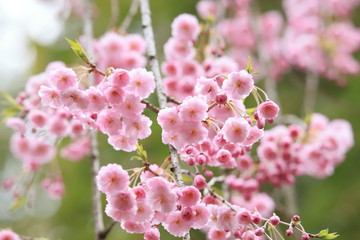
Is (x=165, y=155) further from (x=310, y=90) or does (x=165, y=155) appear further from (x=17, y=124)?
(x=17, y=124)

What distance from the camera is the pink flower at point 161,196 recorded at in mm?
1237

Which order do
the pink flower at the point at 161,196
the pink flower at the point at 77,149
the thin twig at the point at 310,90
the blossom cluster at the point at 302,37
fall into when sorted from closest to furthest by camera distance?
the pink flower at the point at 161,196 < the pink flower at the point at 77,149 < the thin twig at the point at 310,90 < the blossom cluster at the point at 302,37

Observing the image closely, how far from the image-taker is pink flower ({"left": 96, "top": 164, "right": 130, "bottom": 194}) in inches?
49.4

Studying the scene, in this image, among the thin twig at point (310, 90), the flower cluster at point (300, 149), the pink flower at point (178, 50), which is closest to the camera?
the pink flower at point (178, 50)

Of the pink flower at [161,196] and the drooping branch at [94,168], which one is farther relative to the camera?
the drooping branch at [94,168]

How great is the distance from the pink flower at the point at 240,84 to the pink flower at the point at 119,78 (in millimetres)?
278

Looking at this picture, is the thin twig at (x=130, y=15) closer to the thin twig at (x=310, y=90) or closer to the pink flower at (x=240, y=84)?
the pink flower at (x=240, y=84)

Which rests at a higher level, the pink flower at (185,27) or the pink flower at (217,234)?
the pink flower at (185,27)

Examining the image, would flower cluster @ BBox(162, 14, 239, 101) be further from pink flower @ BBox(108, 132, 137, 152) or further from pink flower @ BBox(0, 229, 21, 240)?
pink flower @ BBox(0, 229, 21, 240)

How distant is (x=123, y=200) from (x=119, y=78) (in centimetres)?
33

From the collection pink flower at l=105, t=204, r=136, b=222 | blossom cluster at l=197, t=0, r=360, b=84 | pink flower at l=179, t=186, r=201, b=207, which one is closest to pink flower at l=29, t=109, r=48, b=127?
pink flower at l=105, t=204, r=136, b=222

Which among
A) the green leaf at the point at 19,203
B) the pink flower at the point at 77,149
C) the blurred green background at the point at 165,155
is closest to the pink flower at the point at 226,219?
the green leaf at the point at 19,203

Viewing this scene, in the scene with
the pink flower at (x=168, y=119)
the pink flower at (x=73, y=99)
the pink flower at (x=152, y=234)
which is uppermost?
the pink flower at (x=73, y=99)

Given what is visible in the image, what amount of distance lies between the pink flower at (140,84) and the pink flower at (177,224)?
342 mm
